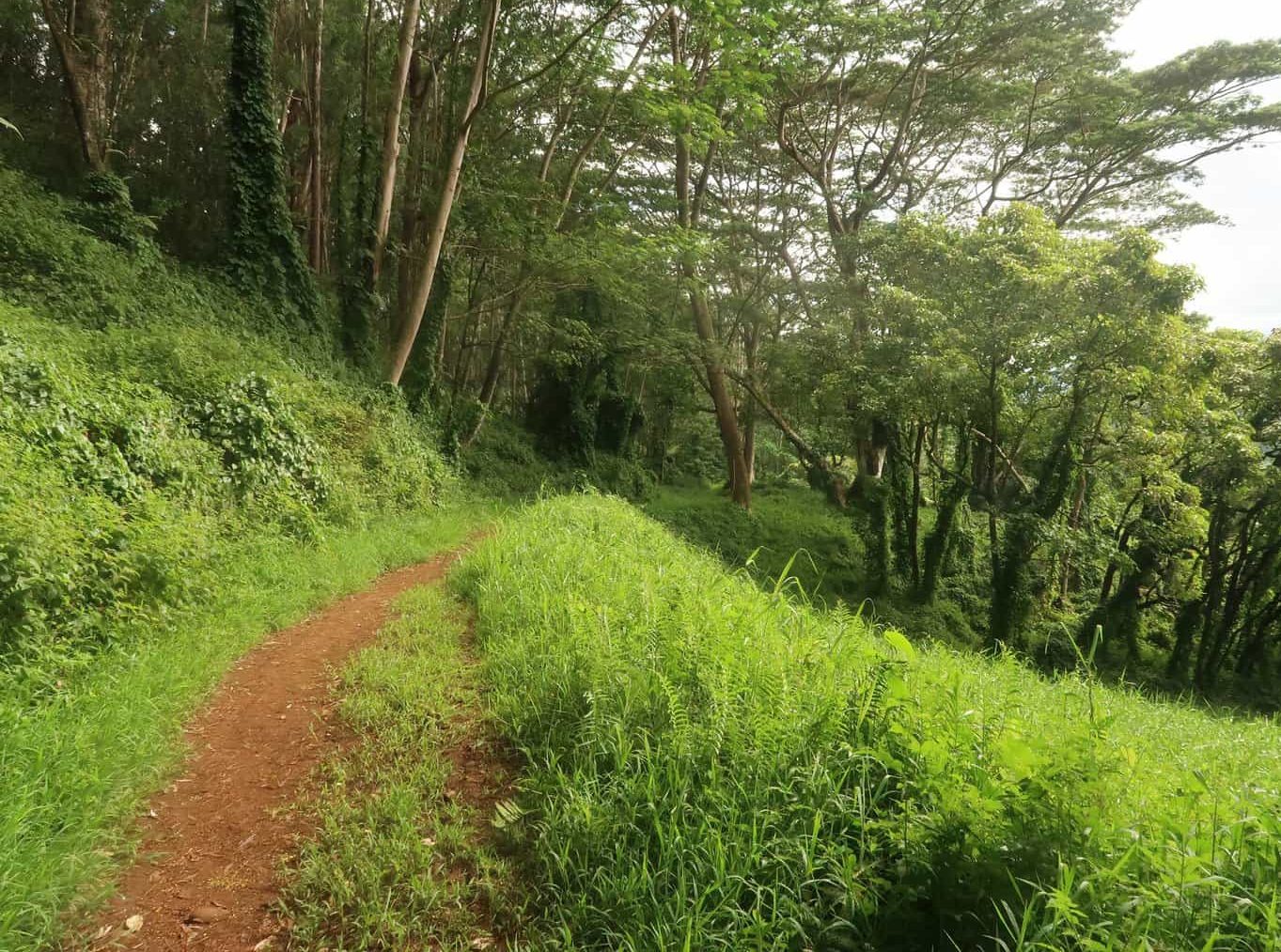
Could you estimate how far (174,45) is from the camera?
60.6ft

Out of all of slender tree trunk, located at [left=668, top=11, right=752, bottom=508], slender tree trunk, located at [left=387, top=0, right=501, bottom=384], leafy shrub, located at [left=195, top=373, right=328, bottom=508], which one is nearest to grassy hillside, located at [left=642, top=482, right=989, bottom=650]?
slender tree trunk, located at [left=668, top=11, right=752, bottom=508]

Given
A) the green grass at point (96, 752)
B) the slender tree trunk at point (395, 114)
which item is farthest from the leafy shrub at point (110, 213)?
the green grass at point (96, 752)

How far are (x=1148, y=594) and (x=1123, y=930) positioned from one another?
1942cm

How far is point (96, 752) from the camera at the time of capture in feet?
9.25

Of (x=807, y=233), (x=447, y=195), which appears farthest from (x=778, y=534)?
(x=447, y=195)

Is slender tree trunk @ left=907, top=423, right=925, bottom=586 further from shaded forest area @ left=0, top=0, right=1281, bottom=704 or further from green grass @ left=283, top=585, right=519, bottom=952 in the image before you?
green grass @ left=283, top=585, right=519, bottom=952

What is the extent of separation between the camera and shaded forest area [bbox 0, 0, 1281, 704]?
11570 millimetres

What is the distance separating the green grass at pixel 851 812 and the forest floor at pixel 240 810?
0.73m

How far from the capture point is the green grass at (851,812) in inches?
72.4

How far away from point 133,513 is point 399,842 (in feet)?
13.7

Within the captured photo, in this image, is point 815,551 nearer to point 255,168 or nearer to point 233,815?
point 255,168

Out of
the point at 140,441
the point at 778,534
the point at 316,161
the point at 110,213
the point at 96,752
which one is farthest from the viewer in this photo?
the point at 778,534

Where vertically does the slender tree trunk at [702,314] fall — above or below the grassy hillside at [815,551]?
above

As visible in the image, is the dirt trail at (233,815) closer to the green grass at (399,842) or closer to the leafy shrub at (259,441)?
the green grass at (399,842)
